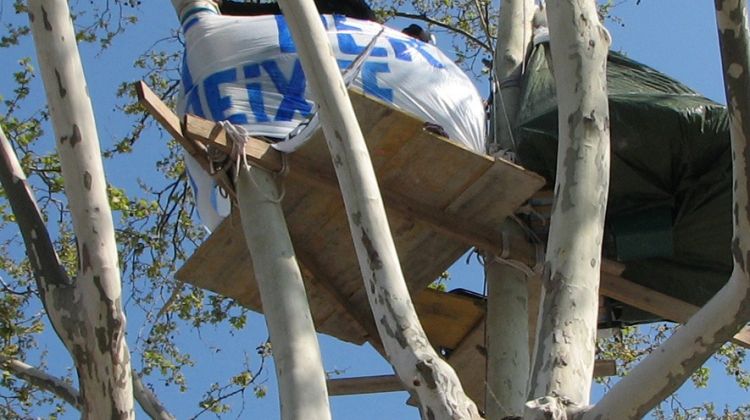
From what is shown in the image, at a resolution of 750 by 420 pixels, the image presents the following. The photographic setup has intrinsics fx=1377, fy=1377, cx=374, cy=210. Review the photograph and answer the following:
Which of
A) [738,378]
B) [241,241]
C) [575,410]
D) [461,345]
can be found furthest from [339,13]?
[738,378]

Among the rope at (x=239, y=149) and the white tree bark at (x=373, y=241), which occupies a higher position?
the rope at (x=239, y=149)

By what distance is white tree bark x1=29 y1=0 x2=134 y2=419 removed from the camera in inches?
163

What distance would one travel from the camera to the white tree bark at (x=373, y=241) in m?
4.46

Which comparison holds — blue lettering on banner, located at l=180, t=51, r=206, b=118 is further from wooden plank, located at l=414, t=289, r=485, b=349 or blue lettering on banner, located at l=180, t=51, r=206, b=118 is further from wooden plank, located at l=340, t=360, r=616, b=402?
wooden plank, located at l=340, t=360, r=616, b=402

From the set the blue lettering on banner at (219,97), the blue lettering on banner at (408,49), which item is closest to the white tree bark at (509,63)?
the blue lettering on banner at (408,49)

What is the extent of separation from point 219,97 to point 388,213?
98 cm

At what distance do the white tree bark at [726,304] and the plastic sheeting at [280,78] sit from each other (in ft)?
8.61

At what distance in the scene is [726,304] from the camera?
13.2ft

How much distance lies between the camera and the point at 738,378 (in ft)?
37.8

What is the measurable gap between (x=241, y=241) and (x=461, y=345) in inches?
64.9

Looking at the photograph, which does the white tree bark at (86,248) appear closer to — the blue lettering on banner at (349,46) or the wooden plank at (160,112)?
the wooden plank at (160,112)

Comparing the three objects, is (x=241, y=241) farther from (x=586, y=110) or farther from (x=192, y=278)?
(x=586, y=110)

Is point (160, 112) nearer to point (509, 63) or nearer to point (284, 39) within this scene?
point (284, 39)

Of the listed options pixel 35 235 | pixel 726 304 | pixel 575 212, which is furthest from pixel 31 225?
pixel 726 304
